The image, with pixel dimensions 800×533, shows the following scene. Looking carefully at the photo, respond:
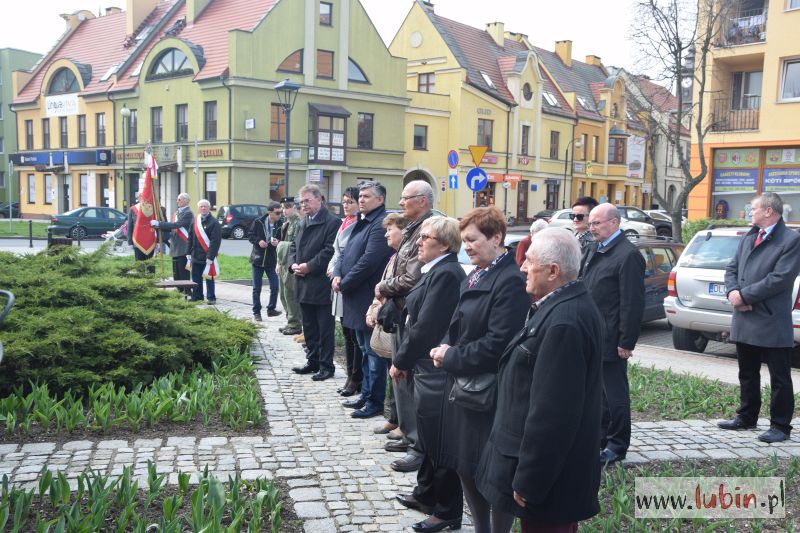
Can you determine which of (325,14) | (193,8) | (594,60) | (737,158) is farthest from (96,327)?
(594,60)

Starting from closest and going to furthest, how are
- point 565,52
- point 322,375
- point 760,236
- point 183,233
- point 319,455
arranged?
point 319,455 < point 760,236 < point 322,375 < point 183,233 < point 565,52

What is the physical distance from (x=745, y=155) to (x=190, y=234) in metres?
22.0

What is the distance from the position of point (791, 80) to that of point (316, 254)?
23968mm

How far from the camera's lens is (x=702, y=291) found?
1059cm

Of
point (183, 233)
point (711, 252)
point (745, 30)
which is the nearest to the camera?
point (711, 252)

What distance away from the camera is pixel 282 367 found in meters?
8.87

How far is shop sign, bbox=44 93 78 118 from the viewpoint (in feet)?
159

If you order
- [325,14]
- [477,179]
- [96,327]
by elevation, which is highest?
[325,14]

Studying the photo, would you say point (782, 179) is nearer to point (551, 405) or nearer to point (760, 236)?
point (760, 236)

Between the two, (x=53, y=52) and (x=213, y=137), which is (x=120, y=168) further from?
(x=53, y=52)

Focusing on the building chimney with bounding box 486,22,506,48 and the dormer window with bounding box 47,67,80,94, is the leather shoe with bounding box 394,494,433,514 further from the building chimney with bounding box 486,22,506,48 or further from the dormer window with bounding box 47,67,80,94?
the building chimney with bounding box 486,22,506,48

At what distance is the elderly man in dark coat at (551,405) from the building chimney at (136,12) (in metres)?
50.9

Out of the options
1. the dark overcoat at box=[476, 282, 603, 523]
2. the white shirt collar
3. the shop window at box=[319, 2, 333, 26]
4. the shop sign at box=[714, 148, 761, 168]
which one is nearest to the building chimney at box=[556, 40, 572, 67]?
the shop window at box=[319, 2, 333, 26]

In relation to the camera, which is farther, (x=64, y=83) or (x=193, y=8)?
(x=64, y=83)
